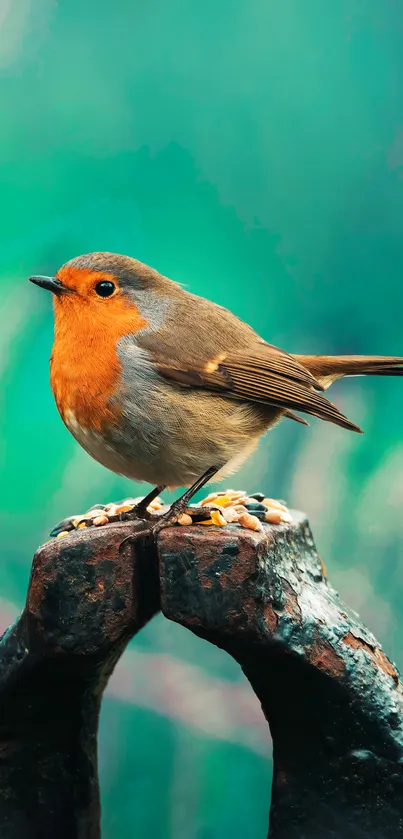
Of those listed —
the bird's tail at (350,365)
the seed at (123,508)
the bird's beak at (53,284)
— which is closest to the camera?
the bird's beak at (53,284)

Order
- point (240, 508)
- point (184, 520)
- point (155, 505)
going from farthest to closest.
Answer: point (155, 505), point (240, 508), point (184, 520)

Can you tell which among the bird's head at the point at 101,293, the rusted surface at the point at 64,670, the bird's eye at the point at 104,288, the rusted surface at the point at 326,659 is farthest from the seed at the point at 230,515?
the bird's eye at the point at 104,288

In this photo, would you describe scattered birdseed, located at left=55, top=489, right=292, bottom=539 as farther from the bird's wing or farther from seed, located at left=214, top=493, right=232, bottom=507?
the bird's wing

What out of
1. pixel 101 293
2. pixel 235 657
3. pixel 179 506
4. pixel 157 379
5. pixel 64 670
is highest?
pixel 101 293

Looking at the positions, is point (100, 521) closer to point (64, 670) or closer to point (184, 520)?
point (184, 520)

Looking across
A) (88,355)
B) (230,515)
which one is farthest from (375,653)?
(88,355)

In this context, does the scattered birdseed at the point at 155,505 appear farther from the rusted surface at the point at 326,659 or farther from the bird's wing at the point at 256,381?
the rusted surface at the point at 326,659

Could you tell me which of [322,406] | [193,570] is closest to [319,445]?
[322,406]

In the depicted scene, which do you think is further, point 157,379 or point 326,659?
point 157,379

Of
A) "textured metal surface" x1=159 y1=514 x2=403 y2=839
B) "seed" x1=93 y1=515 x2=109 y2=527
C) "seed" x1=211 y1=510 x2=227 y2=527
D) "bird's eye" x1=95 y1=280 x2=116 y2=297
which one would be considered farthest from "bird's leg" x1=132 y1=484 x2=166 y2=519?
"bird's eye" x1=95 y1=280 x2=116 y2=297
